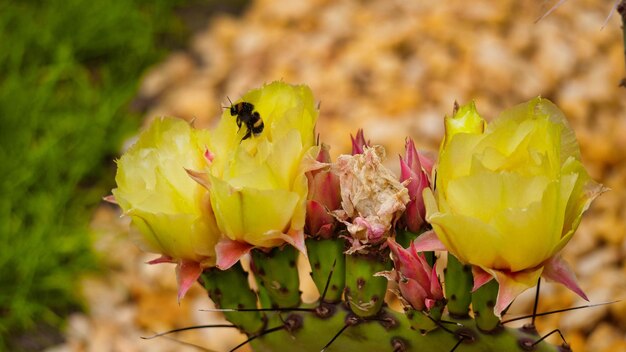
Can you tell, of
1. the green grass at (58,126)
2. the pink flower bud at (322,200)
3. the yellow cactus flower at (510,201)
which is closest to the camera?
the yellow cactus flower at (510,201)

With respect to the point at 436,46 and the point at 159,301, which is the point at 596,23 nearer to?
the point at 436,46

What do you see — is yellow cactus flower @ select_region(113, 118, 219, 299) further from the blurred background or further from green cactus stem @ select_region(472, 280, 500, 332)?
the blurred background

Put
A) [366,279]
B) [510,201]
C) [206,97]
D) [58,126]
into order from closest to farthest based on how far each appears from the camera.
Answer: [510,201] → [366,279] → [58,126] → [206,97]

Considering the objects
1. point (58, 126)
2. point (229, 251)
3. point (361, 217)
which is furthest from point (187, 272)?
point (58, 126)

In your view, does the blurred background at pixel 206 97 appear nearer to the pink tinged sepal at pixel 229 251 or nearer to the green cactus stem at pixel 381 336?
the green cactus stem at pixel 381 336

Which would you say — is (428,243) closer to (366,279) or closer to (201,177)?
(366,279)

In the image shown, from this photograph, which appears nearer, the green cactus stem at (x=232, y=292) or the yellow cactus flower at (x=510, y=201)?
the yellow cactus flower at (x=510, y=201)

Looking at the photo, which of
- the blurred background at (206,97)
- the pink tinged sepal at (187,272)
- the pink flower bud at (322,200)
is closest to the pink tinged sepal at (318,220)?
the pink flower bud at (322,200)
